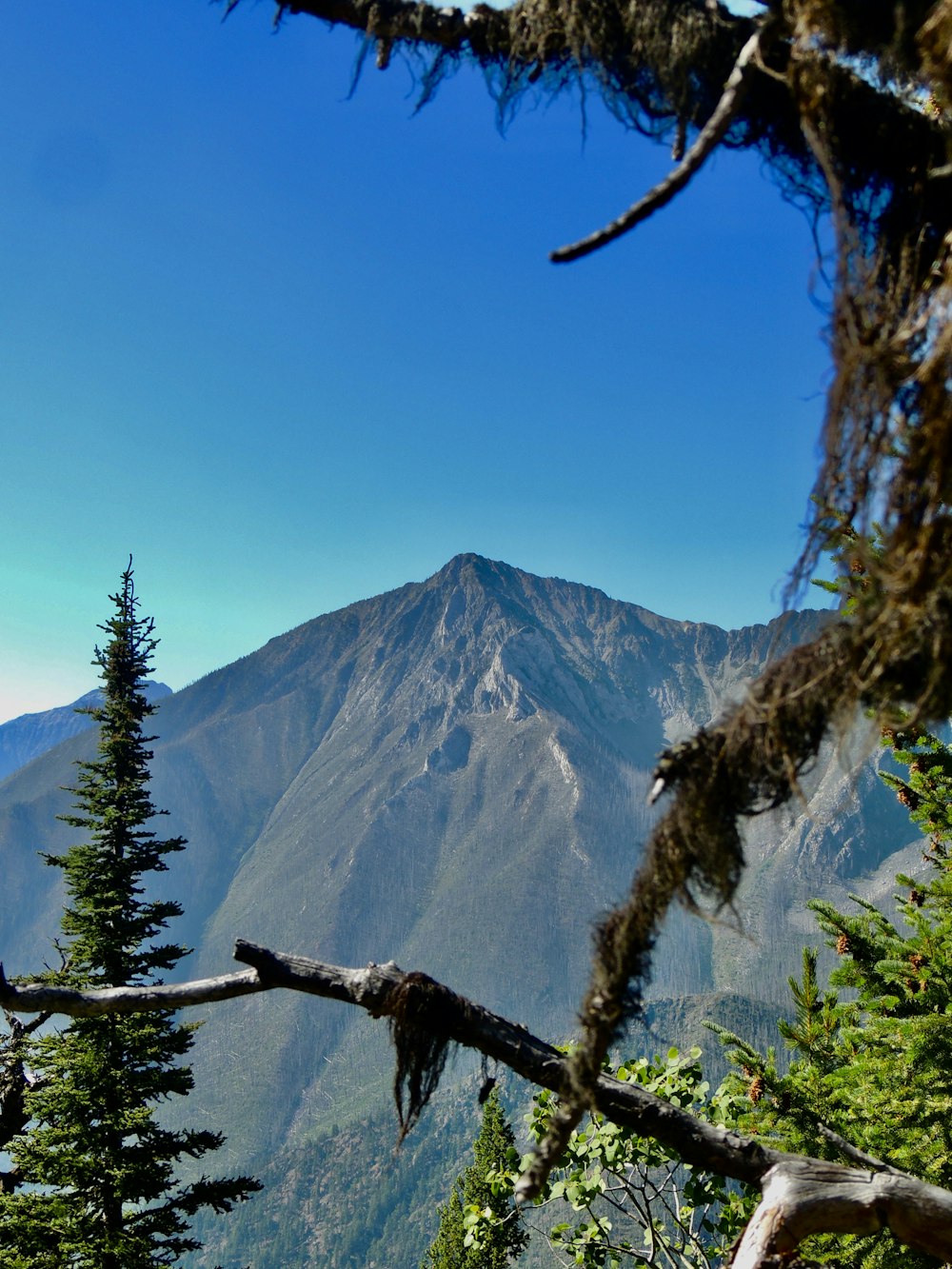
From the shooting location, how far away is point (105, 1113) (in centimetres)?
1571

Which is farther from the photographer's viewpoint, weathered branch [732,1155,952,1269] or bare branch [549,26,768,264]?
weathered branch [732,1155,952,1269]

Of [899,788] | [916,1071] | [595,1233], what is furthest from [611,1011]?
[899,788]

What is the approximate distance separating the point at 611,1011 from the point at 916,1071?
571cm

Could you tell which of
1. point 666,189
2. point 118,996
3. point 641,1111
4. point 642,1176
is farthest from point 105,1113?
point 666,189

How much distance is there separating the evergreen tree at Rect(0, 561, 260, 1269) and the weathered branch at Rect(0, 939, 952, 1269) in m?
11.0

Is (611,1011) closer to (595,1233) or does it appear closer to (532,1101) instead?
(532,1101)

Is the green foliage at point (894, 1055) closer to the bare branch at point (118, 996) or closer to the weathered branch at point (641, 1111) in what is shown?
the weathered branch at point (641, 1111)

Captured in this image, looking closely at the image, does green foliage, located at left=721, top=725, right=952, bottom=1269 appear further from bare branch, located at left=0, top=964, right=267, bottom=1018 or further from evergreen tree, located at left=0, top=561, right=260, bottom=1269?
evergreen tree, located at left=0, top=561, right=260, bottom=1269

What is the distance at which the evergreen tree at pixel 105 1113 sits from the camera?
1492cm

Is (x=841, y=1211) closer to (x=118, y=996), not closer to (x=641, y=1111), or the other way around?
(x=641, y=1111)

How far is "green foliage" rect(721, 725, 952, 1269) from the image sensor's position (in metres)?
7.14

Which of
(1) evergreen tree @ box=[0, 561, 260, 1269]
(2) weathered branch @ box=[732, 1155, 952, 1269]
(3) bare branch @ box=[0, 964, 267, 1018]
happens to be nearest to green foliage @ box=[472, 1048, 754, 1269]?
(2) weathered branch @ box=[732, 1155, 952, 1269]

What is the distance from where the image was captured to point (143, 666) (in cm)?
2212

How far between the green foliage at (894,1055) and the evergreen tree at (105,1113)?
1029 cm
